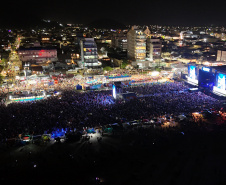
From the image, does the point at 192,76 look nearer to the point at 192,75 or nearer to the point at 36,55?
the point at 192,75

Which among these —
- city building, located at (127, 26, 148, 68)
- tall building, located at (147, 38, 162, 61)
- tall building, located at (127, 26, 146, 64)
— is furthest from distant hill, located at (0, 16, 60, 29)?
tall building, located at (147, 38, 162, 61)

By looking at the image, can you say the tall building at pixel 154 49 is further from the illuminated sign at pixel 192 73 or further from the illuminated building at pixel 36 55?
the illuminated building at pixel 36 55

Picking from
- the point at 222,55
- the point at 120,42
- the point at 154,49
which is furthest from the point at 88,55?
the point at 222,55

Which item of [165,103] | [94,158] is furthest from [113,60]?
[94,158]

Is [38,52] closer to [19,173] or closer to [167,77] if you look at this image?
[167,77]

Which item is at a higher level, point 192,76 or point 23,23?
point 23,23

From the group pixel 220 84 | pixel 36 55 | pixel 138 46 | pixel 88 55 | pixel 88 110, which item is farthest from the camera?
pixel 36 55

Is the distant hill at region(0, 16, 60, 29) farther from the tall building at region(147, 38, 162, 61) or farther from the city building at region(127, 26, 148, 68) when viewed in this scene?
the tall building at region(147, 38, 162, 61)
